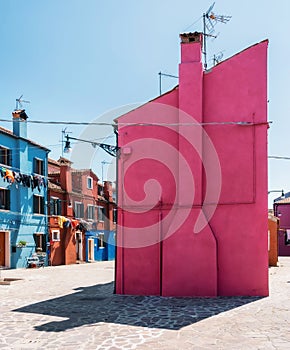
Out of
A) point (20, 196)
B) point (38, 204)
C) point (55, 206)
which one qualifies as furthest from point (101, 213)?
point (20, 196)

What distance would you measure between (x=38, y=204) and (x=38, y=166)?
261 centimetres

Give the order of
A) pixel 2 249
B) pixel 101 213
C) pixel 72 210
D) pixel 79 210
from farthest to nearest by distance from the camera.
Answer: pixel 101 213 → pixel 79 210 → pixel 72 210 → pixel 2 249

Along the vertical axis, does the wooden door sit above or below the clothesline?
below

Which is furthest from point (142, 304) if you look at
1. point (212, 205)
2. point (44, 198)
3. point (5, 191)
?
point (44, 198)

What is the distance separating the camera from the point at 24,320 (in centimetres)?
922

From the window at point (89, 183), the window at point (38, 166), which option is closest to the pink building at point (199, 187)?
the window at point (38, 166)

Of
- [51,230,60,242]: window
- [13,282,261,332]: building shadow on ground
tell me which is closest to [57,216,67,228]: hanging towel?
[51,230,60,242]: window

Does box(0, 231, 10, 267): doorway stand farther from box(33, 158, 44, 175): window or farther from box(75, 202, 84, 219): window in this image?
box(75, 202, 84, 219): window

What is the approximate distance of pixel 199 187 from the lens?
12211 millimetres

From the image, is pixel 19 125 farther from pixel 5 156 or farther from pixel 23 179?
pixel 23 179

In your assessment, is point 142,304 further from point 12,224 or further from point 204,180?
point 12,224

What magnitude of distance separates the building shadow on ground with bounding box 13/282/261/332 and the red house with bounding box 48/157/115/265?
1784 cm

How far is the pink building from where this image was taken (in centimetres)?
1192

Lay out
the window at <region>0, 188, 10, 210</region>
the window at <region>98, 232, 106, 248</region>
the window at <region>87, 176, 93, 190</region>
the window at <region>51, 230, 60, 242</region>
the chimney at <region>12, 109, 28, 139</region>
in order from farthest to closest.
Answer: the window at <region>98, 232, 106, 248</region> < the window at <region>87, 176, 93, 190</region> < the window at <region>51, 230, 60, 242</region> < the chimney at <region>12, 109, 28, 139</region> < the window at <region>0, 188, 10, 210</region>
